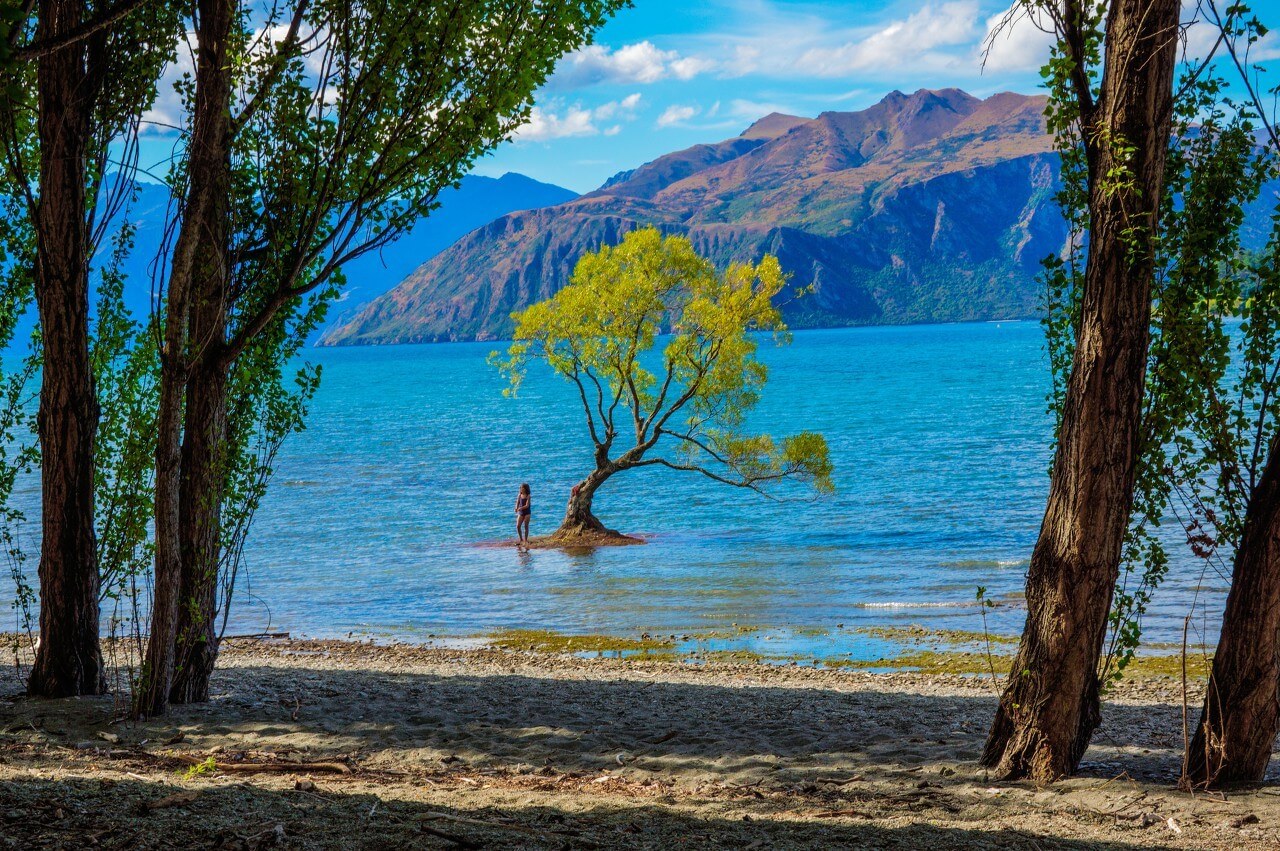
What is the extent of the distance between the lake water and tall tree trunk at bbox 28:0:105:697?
28.4 ft

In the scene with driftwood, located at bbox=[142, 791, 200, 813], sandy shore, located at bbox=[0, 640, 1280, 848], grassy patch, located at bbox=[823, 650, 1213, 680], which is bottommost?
grassy patch, located at bbox=[823, 650, 1213, 680]

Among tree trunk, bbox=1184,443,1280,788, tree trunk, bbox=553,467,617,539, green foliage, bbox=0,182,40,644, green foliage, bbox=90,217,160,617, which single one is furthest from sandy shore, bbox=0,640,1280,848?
tree trunk, bbox=553,467,617,539

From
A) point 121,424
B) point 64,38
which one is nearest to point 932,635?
point 121,424

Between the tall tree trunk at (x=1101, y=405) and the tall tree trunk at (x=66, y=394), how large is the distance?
346 inches

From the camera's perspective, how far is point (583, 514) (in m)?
35.7

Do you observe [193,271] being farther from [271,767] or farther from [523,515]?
[523,515]

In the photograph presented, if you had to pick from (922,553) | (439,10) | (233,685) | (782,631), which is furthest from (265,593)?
(439,10)

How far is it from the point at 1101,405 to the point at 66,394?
9367 mm

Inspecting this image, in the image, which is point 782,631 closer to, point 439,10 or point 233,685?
point 233,685

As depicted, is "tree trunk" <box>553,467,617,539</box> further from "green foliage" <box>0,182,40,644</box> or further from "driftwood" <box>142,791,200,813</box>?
"driftwood" <box>142,791,200,813</box>

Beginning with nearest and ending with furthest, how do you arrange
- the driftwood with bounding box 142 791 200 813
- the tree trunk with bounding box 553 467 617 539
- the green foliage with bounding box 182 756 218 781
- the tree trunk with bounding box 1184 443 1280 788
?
the driftwood with bounding box 142 791 200 813 < the green foliage with bounding box 182 756 218 781 < the tree trunk with bounding box 1184 443 1280 788 < the tree trunk with bounding box 553 467 617 539

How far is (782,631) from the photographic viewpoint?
69.8ft

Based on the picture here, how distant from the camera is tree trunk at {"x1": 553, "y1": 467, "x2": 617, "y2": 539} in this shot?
35.2 meters

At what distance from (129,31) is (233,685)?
7.18 m
